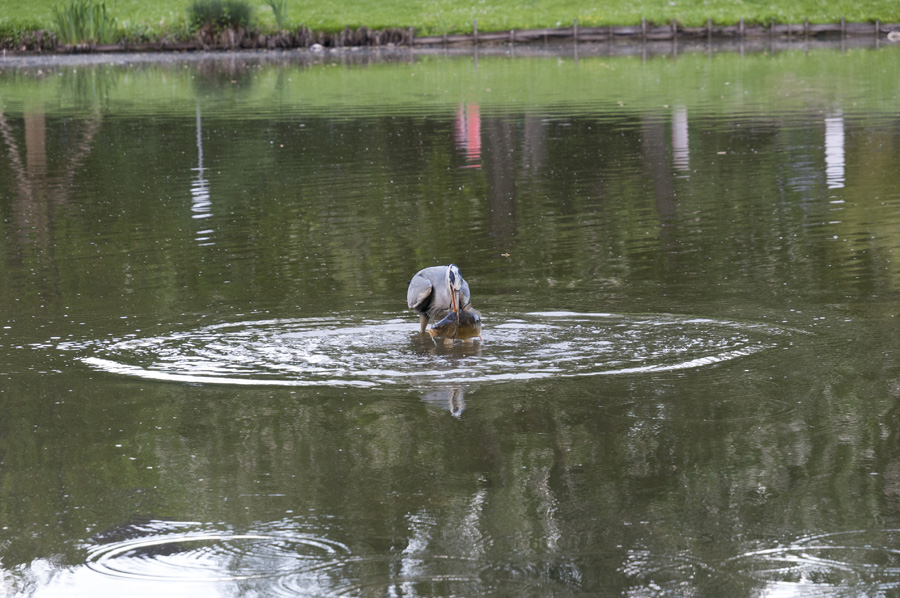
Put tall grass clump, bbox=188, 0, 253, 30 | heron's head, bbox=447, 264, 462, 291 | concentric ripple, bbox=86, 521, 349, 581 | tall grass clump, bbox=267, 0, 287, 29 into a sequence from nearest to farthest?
concentric ripple, bbox=86, 521, 349, 581 < heron's head, bbox=447, 264, 462, 291 < tall grass clump, bbox=267, 0, 287, 29 < tall grass clump, bbox=188, 0, 253, 30

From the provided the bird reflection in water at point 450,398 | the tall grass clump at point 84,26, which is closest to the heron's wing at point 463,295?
the bird reflection in water at point 450,398

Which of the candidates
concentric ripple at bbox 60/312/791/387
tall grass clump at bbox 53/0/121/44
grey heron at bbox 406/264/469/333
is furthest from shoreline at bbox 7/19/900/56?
grey heron at bbox 406/264/469/333

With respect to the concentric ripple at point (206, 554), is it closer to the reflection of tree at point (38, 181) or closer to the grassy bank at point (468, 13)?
the reflection of tree at point (38, 181)

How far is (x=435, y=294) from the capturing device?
10727 mm

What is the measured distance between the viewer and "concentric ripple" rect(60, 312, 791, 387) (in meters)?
9.96

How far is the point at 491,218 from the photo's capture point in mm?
17641

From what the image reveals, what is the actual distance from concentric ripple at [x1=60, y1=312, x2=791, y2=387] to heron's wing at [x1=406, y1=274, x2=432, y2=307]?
0.39m

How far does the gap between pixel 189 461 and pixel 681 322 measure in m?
4.84

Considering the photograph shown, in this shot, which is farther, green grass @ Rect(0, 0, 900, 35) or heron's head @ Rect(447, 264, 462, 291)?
green grass @ Rect(0, 0, 900, 35)

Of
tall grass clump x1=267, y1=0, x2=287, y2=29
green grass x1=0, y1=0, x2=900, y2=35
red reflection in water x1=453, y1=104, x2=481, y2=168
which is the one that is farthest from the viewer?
green grass x1=0, y1=0, x2=900, y2=35

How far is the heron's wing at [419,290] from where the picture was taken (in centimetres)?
A: 1071

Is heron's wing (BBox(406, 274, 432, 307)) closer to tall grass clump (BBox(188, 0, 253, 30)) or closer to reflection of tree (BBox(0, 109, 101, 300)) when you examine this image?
reflection of tree (BBox(0, 109, 101, 300))

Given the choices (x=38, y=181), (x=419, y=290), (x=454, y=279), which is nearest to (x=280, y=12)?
(x=38, y=181)

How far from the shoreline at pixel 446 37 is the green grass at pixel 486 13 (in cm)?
96
